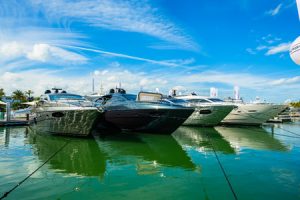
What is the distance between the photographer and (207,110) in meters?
20.8

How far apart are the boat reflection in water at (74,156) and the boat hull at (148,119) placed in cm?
246

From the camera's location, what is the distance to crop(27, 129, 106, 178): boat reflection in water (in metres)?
7.39

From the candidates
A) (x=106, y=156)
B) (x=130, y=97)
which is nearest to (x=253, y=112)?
(x=130, y=97)

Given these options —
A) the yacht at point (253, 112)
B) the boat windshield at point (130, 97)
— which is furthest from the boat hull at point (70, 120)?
the yacht at point (253, 112)

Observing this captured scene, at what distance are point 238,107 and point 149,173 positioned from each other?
17809mm

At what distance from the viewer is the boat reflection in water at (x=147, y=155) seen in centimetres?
803

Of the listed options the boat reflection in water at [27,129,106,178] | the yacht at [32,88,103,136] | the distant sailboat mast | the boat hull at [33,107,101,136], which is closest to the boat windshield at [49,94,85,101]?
the yacht at [32,88,103,136]

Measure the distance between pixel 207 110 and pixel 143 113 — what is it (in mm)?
8139

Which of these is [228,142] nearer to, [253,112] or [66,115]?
[66,115]

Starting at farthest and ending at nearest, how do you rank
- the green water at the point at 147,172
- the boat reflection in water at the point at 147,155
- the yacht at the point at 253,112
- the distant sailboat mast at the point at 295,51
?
the yacht at the point at 253,112, the boat reflection in water at the point at 147,155, the green water at the point at 147,172, the distant sailboat mast at the point at 295,51

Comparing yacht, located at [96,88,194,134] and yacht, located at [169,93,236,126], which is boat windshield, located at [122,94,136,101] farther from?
yacht, located at [169,93,236,126]

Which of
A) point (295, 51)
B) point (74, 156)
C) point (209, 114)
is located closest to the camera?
point (295, 51)

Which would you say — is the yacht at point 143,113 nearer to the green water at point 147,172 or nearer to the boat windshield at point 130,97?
the boat windshield at point 130,97

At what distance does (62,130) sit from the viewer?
13.7m
